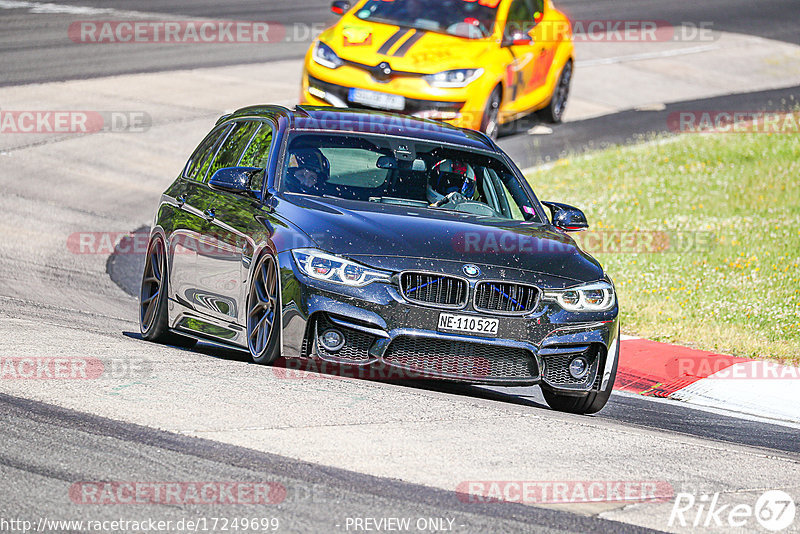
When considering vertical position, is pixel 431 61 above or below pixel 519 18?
below

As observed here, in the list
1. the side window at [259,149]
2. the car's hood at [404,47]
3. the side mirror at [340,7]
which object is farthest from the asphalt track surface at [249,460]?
the side mirror at [340,7]

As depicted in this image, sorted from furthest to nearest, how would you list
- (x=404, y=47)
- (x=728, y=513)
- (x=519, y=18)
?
(x=519, y=18), (x=404, y=47), (x=728, y=513)

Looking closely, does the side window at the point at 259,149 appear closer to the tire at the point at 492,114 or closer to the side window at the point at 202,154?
the side window at the point at 202,154

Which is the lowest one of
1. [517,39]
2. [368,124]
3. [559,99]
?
[559,99]

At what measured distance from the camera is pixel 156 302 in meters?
9.50

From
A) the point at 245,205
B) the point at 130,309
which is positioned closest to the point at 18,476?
the point at 245,205

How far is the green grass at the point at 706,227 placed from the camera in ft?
38.7

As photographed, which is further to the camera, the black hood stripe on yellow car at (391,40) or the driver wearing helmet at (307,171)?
the black hood stripe on yellow car at (391,40)

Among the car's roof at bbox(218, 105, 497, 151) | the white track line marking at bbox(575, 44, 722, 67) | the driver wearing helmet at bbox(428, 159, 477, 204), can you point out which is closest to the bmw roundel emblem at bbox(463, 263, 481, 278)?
the driver wearing helmet at bbox(428, 159, 477, 204)

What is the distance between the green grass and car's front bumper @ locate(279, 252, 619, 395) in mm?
3619

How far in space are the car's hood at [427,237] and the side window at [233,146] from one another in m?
1.22

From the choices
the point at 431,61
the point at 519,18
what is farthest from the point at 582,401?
the point at 519,18

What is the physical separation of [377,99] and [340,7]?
2.43 m

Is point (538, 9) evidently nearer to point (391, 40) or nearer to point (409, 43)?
point (409, 43)
